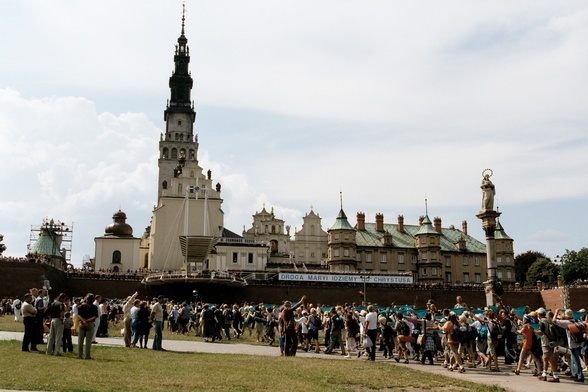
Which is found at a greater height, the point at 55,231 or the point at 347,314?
the point at 55,231

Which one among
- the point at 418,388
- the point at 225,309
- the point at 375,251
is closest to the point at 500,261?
the point at 375,251

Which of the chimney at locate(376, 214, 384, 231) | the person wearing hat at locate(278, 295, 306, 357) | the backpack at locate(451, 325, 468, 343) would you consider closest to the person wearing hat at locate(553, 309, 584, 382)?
the backpack at locate(451, 325, 468, 343)

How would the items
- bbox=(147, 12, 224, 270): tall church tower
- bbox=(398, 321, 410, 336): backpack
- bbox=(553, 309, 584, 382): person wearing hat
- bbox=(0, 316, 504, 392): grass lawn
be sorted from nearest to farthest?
bbox=(0, 316, 504, 392): grass lawn → bbox=(553, 309, 584, 382): person wearing hat → bbox=(398, 321, 410, 336): backpack → bbox=(147, 12, 224, 270): tall church tower

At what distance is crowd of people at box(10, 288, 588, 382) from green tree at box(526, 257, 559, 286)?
8304 centimetres

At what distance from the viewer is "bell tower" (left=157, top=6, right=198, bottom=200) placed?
114 metres

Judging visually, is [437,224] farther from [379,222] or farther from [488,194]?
[488,194]

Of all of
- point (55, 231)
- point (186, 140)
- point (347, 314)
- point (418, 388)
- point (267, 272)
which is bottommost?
point (418, 388)

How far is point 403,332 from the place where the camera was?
23.4 m

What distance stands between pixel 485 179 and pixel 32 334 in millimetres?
30048

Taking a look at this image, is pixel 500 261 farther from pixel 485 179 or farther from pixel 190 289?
pixel 485 179

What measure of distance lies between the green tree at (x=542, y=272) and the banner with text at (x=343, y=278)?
37.0 m

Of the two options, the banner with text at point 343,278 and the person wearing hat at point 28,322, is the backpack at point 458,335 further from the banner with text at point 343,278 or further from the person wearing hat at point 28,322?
the banner with text at point 343,278

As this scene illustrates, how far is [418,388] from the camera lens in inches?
627

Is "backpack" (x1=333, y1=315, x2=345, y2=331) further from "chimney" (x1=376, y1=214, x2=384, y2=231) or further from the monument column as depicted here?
"chimney" (x1=376, y1=214, x2=384, y2=231)
